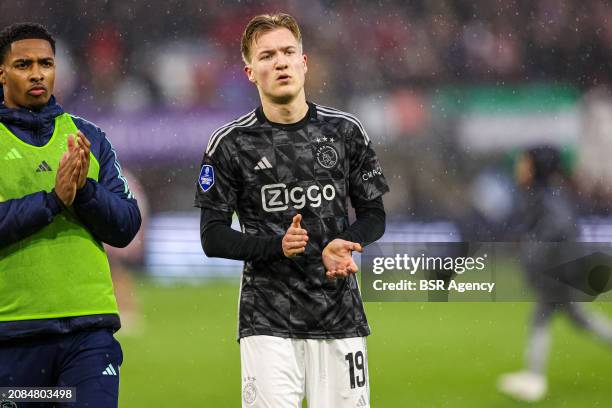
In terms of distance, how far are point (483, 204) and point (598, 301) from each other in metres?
0.80

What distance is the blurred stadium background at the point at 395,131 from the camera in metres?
5.46

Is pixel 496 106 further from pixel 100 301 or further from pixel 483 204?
pixel 100 301

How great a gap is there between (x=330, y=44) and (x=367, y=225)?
227cm

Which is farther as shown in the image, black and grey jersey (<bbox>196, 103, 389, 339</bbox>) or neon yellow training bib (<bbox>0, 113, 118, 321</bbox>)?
black and grey jersey (<bbox>196, 103, 389, 339</bbox>)

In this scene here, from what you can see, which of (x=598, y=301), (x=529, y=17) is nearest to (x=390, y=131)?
(x=529, y=17)

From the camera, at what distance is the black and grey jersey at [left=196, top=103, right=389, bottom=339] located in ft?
11.2

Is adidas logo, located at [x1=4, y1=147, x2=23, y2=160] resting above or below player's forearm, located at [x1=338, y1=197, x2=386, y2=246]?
above

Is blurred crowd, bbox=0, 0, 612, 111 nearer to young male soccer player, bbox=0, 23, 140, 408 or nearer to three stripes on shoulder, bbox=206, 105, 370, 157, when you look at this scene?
three stripes on shoulder, bbox=206, 105, 370, 157

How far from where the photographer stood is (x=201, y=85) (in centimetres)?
556

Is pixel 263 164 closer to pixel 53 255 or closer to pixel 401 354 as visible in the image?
pixel 53 255

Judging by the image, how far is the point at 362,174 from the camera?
11.8 feet

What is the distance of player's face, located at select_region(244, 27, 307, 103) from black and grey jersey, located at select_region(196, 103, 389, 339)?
12cm

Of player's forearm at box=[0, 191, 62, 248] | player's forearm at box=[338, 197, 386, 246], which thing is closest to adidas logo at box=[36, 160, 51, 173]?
player's forearm at box=[0, 191, 62, 248]

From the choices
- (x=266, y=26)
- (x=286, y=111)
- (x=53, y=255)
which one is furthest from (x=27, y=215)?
(x=266, y=26)
